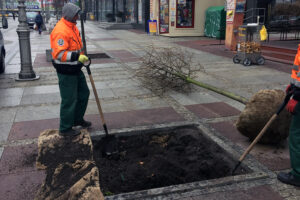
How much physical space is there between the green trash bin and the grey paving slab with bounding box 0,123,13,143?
14.5 metres

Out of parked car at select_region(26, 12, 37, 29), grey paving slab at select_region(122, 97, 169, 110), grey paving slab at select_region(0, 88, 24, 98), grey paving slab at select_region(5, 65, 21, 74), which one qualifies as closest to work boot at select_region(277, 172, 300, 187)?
grey paving slab at select_region(122, 97, 169, 110)

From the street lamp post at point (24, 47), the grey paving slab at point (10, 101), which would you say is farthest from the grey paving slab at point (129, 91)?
the street lamp post at point (24, 47)

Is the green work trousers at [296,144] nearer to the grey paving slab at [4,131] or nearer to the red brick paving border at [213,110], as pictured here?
the red brick paving border at [213,110]

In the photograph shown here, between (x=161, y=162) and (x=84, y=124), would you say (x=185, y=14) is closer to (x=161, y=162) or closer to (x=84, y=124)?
(x=84, y=124)

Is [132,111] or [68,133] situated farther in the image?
[132,111]

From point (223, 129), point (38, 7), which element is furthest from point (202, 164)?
point (38, 7)

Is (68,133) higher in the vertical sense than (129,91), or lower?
lower

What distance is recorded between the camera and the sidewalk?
357cm

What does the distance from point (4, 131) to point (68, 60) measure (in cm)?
178

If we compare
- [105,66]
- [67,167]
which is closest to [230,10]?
[105,66]

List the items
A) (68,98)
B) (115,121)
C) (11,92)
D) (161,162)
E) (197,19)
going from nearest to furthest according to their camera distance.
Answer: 1. (161,162)
2. (68,98)
3. (115,121)
4. (11,92)
5. (197,19)

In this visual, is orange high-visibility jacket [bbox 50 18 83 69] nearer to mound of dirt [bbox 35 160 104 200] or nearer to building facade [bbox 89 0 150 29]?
mound of dirt [bbox 35 160 104 200]

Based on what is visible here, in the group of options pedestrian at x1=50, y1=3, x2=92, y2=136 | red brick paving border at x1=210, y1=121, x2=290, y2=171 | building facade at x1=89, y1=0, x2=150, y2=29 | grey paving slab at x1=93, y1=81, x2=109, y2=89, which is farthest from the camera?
building facade at x1=89, y1=0, x2=150, y2=29

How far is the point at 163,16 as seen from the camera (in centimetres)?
2170
